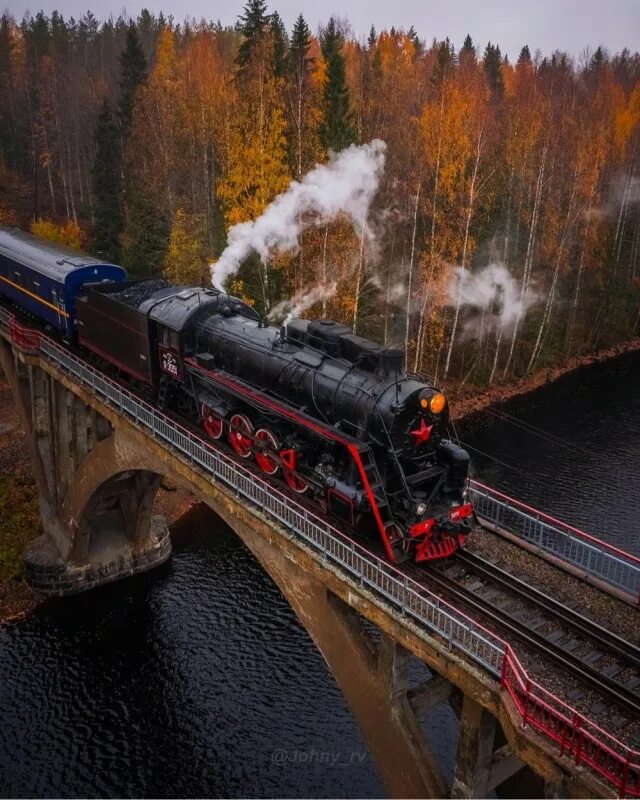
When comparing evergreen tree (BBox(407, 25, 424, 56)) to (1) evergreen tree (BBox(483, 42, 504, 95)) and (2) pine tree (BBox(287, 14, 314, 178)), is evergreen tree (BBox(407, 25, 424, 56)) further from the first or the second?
(2) pine tree (BBox(287, 14, 314, 178))

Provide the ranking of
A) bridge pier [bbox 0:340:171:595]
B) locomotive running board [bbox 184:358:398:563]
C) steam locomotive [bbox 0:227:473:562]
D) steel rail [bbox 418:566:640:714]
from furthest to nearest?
bridge pier [bbox 0:340:171:595]
steam locomotive [bbox 0:227:473:562]
locomotive running board [bbox 184:358:398:563]
steel rail [bbox 418:566:640:714]

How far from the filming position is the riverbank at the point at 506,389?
39.5 metres

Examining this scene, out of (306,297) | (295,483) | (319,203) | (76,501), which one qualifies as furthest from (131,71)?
(295,483)

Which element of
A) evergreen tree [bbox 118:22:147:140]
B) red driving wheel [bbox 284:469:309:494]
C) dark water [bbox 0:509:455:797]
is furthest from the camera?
evergreen tree [bbox 118:22:147:140]

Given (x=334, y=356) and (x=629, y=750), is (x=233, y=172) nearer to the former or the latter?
(x=334, y=356)

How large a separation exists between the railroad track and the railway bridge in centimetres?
58

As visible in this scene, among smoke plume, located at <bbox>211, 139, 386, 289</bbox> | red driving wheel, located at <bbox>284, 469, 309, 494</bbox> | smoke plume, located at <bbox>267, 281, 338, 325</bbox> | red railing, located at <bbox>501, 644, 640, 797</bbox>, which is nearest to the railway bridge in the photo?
red railing, located at <bbox>501, 644, 640, 797</bbox>

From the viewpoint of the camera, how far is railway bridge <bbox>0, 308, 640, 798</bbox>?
29.9 feet

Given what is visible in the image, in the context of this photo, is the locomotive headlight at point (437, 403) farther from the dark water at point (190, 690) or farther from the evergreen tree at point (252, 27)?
the evergreen tree at point (252, 27)

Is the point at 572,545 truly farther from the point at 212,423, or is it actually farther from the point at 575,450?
the point at 575,450

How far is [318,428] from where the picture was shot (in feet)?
46.4

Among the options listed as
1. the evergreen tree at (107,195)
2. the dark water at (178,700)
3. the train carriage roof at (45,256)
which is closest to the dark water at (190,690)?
the dark water at (178,700)

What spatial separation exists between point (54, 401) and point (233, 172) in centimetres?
1171

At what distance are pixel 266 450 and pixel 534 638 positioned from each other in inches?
293
